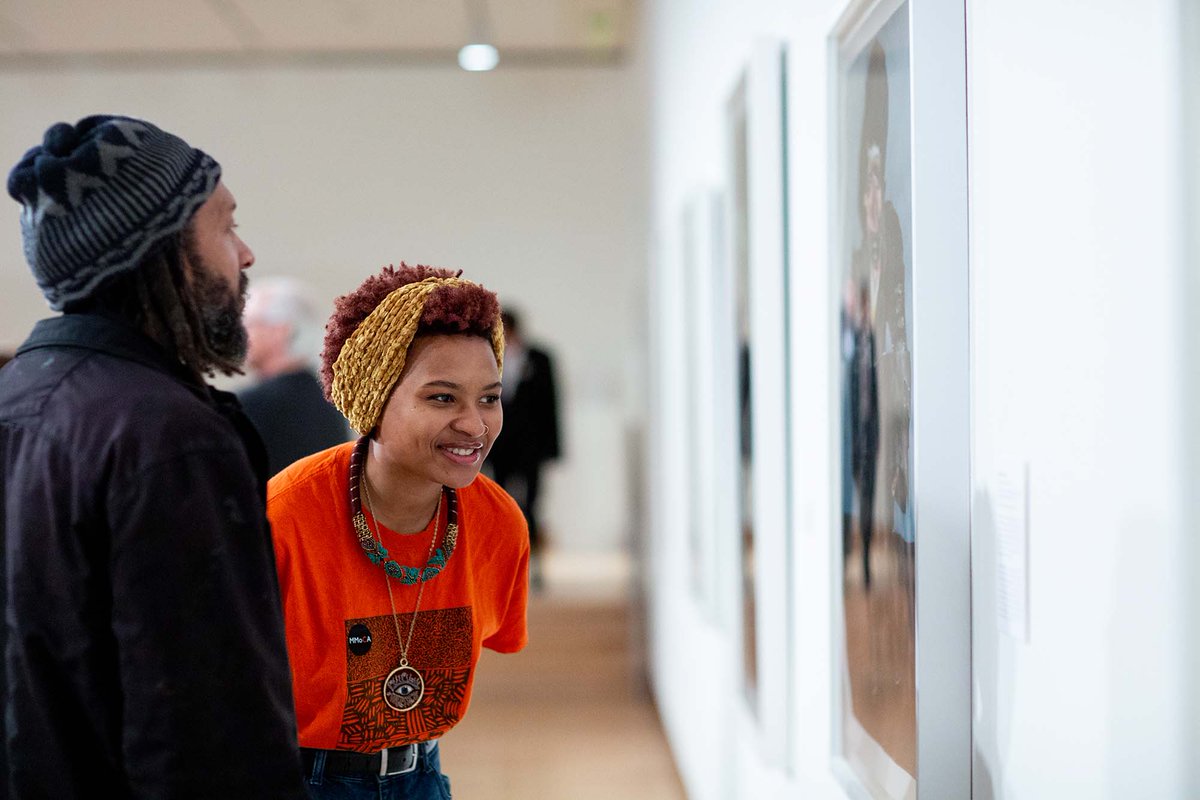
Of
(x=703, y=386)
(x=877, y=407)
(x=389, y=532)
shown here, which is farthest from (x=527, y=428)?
(x=389, y=532)

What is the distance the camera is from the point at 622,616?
19.9ft

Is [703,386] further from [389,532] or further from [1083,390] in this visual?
[1083,390]

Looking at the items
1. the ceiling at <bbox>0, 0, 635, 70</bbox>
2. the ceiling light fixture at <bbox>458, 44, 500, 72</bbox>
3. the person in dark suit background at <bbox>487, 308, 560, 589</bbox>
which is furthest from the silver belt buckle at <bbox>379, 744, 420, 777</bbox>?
the person in dark suit background at <bbox>487, 308, 560, 589</bbox>

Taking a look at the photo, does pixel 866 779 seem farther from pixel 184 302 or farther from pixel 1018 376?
pixel 184 302

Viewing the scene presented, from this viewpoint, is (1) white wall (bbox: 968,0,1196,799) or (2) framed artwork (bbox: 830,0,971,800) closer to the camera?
(1) white wall (bbox: 968,0,1196,799)

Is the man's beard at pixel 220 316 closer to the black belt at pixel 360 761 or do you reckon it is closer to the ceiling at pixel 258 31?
the black belt at pixel 360 761

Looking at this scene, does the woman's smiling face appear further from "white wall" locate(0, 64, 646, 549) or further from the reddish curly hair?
"white wall" locate(0, 64, 646, 549)

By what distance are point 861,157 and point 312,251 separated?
2.81 meters

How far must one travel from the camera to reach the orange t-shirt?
1350 millimetres

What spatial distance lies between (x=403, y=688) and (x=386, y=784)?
5.8 inches

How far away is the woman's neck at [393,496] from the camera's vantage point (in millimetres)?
1389

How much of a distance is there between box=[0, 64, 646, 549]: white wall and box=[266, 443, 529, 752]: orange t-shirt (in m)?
0.28

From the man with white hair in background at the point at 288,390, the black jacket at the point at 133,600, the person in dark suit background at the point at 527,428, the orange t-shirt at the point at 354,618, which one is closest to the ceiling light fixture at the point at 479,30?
the person in dark suit background at the point at 527,428

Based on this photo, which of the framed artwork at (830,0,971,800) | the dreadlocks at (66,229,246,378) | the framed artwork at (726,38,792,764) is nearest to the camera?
the dreadlocks at (66,229,246,378)
